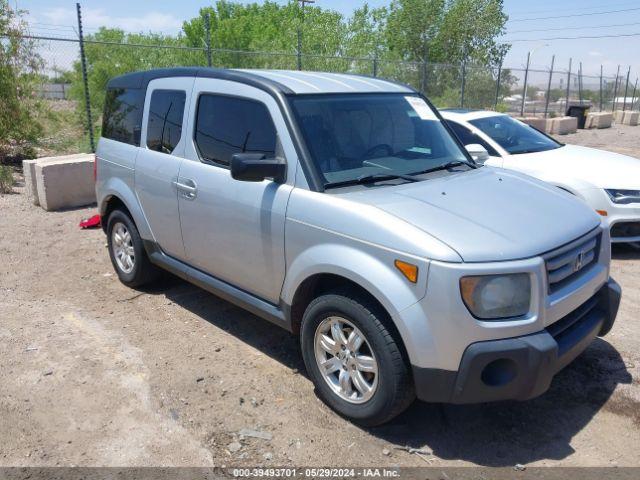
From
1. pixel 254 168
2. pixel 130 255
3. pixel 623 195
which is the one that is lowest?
pixel 130 255

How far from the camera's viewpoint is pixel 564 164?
22.6 ft

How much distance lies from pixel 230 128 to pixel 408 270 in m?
1.85

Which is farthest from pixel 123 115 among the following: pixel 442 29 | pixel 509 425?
pixel 442 29

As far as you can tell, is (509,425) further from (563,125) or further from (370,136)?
(563,125)

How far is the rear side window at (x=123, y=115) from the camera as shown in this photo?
507 centimetres

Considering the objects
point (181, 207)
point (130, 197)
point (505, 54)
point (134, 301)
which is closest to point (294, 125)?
point (181, 207)

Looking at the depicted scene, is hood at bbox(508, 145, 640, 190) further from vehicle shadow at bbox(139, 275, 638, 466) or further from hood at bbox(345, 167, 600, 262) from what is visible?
hood at bbox(345, 167, 600, 262)

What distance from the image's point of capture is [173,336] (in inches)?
182

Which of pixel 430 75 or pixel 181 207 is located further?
pixel 430 75

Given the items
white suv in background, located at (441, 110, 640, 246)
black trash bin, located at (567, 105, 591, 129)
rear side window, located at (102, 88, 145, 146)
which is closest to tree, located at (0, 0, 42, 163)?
rear side window, located at (102, 88, 145, 146)

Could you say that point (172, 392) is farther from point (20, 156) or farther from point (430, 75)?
point (430, 75)

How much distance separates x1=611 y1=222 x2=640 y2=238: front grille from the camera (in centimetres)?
638

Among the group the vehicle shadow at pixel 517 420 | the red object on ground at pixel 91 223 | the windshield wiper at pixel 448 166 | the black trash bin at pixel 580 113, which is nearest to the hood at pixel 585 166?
the vehicle shadow at pixel 517 420

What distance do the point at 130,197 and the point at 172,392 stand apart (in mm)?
2001
